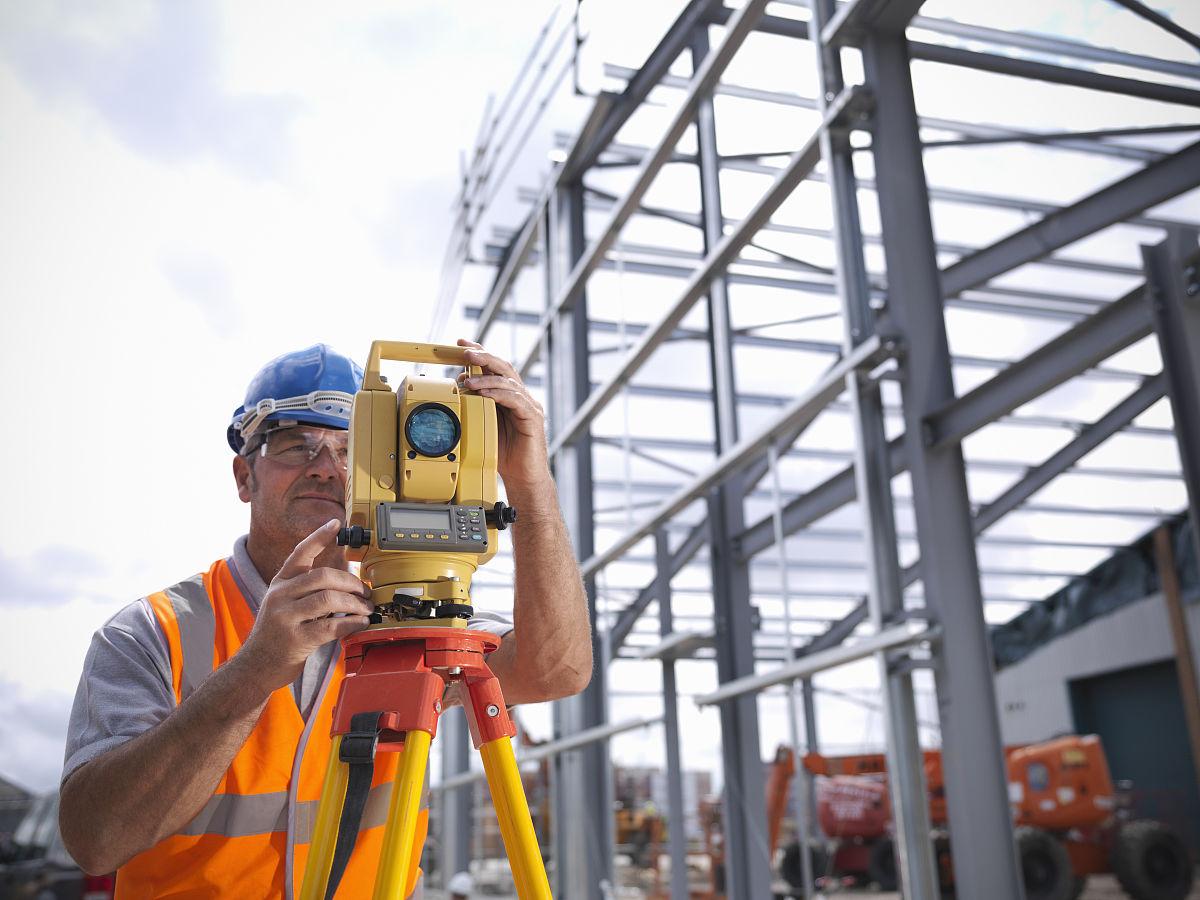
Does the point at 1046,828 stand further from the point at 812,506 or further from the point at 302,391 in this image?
the point at 302,391

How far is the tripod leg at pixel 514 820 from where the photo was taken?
143cm

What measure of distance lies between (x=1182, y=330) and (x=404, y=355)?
2.37 meters

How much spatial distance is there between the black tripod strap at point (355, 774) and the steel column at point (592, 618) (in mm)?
6482

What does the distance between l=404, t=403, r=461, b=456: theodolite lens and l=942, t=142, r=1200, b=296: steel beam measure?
536cm

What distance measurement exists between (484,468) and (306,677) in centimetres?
57

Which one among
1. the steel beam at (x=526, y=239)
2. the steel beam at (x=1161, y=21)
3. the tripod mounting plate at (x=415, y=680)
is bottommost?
the tripod mounting plate at (x=415, y=680)

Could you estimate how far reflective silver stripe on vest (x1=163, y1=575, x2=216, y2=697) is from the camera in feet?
5.71

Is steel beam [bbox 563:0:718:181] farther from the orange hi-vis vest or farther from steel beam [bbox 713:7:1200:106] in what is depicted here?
the orange hi-vis vest

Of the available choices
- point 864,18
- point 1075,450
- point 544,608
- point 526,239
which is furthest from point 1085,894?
point 544,608

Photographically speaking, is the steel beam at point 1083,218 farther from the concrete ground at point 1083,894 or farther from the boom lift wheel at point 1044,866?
the concrete ground at point 1083,894

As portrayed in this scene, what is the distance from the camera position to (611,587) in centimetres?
1752

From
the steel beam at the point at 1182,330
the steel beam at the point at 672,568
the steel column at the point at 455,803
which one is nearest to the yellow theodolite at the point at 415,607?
Result: the steel beam at the point at 1182,330

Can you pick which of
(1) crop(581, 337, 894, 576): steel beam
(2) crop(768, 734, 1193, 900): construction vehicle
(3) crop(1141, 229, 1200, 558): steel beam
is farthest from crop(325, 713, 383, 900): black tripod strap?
(2) crop(768, 734, 1193, 900): construction vehicle

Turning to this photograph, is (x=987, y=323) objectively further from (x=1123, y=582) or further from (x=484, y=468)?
(x=484, y=468)
